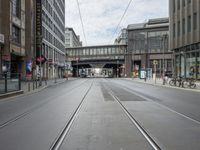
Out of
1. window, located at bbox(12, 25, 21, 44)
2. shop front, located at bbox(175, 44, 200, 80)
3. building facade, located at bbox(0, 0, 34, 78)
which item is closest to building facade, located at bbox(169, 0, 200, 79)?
shop front, located at bbox(175, 44, 200, 80)

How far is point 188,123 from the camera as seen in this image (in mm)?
10430

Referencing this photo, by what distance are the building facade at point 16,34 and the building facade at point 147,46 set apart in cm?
5369

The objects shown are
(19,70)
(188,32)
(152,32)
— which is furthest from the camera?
(152,32)

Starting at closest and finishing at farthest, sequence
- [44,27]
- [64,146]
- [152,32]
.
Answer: [64,146]
[44,27]
[152,32]

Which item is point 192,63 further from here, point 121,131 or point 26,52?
point 121,131

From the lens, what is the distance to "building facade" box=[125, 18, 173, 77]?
342 ft

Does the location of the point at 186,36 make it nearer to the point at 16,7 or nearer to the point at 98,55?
the point at 16,7

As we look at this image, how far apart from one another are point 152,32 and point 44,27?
168ft

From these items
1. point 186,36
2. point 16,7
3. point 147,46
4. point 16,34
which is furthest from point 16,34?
point 147,46

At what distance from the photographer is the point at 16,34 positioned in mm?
50438

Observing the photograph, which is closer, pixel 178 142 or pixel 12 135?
pixel 178 142

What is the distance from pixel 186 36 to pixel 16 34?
2542 centimetres

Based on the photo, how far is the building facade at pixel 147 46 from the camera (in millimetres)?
104125

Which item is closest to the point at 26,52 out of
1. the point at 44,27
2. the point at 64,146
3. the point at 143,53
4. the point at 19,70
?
the point at 19,70
